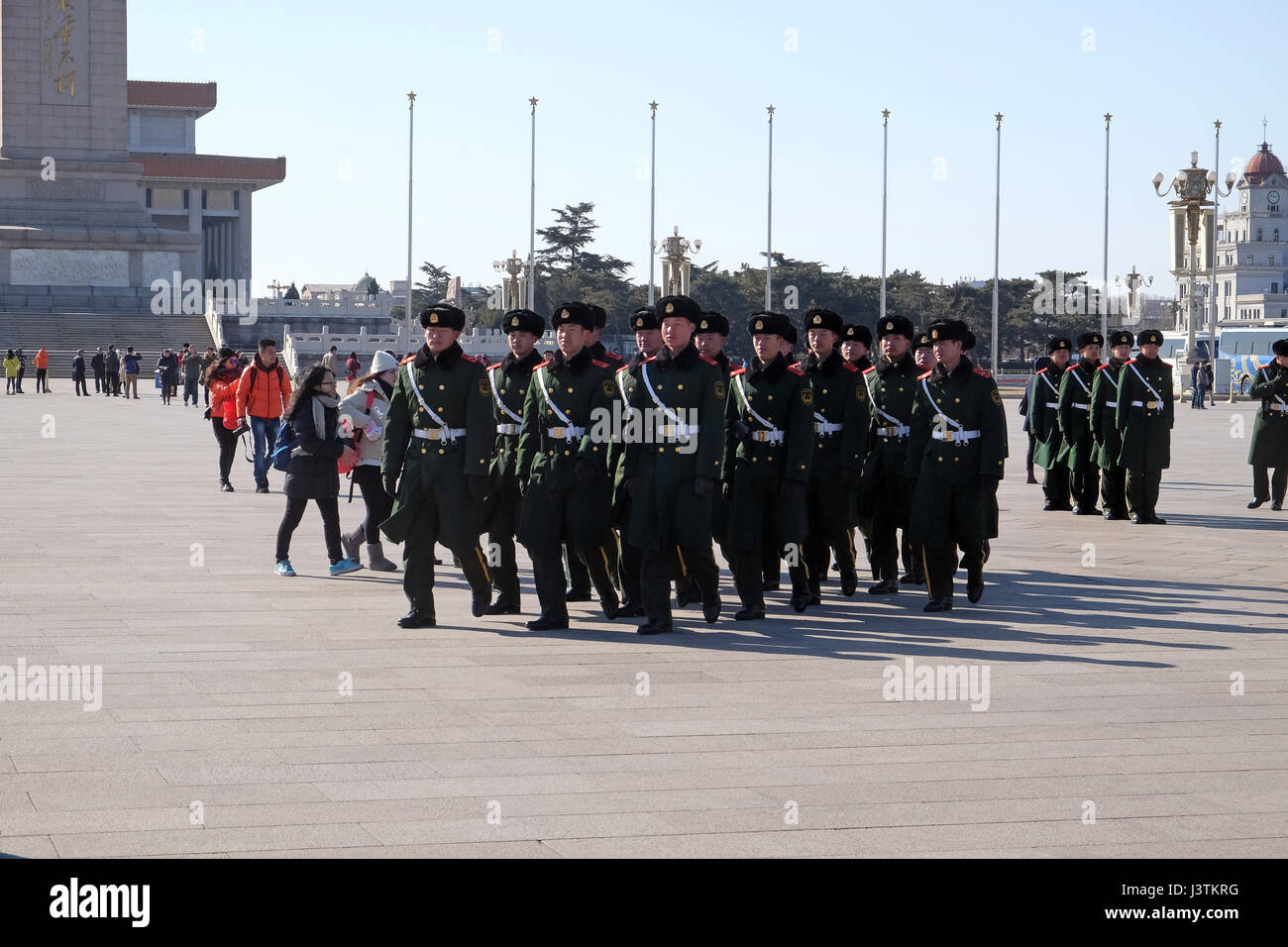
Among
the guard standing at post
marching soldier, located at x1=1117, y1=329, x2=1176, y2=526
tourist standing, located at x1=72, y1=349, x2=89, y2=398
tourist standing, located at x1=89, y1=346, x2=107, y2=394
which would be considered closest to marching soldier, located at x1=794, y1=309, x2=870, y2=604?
the guard standing at post

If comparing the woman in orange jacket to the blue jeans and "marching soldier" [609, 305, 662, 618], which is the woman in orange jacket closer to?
the blue jeans

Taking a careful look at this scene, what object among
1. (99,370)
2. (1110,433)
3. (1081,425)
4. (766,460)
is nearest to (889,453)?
(766,460)

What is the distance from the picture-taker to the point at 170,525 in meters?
14.2

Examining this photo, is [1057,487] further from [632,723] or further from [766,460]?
[632,723]

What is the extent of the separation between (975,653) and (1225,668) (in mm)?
1174

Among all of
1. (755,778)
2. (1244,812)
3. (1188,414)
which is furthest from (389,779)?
(1188,414)

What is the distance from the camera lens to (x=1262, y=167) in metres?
134

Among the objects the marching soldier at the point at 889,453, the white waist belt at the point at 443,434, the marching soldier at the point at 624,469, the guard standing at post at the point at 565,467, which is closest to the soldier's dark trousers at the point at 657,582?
the marching soldier at the point at 624,469

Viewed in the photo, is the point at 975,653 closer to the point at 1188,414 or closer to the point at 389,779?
the point at 389,779

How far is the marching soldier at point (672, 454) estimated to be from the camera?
9234 mm

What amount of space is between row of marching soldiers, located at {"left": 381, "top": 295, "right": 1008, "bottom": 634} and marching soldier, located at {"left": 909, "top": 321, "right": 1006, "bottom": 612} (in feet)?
0.04

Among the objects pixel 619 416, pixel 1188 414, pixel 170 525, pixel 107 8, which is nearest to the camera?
pixel 619 416
